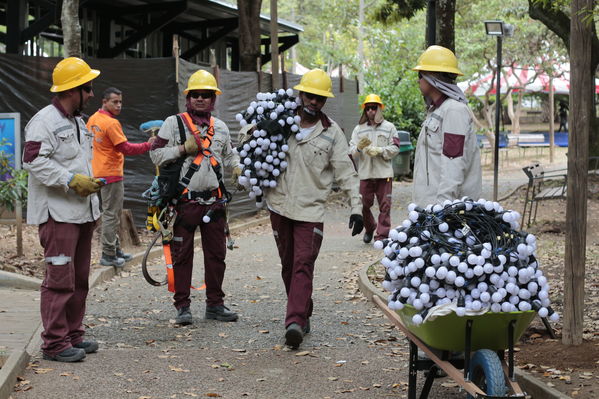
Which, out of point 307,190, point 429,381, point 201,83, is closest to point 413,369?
point 429,381

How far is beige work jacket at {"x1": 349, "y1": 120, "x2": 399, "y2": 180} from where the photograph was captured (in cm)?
1308

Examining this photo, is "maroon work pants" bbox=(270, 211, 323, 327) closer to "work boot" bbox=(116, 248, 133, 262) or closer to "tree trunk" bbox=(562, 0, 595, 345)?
"tree trunk" bbox=(562, 0, 595, 345)

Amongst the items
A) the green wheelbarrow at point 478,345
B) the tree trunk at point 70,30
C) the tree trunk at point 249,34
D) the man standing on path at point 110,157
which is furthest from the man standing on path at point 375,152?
the green wheelbarrow at point 478,345

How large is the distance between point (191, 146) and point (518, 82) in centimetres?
3477

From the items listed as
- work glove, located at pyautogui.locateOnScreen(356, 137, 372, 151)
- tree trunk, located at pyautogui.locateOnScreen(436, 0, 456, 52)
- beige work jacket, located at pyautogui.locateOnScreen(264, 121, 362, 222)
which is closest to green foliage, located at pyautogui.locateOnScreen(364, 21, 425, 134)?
tree trunk, located at pyautogui.locateOnScreen(436, 0, 456, 52)

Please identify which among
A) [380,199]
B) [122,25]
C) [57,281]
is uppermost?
[122,25]

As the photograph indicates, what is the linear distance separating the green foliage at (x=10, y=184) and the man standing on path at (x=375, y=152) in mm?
4451

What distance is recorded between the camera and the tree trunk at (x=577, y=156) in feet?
20.7

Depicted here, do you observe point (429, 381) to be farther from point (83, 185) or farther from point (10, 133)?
point (10, 133)

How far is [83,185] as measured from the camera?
6.70 meters

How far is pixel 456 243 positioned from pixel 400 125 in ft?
75.8

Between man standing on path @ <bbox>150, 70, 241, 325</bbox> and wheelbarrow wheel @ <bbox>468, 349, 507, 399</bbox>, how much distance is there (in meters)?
3.66

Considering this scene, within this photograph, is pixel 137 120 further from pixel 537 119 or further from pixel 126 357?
pixel 537 119

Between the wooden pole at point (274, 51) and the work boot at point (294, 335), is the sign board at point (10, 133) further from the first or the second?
the wooden pole at point (274, 51)
